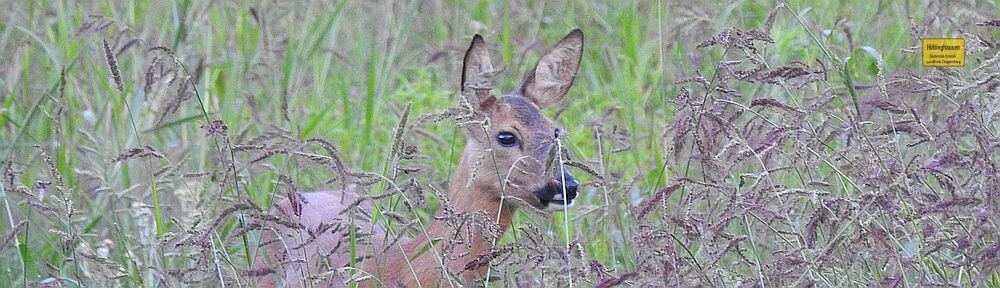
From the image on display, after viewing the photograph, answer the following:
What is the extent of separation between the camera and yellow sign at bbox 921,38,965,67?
12.7 feet

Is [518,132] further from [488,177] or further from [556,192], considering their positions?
[556,192]

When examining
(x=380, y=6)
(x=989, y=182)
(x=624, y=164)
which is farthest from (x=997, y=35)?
(x=380, y=6)

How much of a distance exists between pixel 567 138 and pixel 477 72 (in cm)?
59

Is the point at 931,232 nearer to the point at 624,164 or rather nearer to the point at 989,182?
the point at 989,182

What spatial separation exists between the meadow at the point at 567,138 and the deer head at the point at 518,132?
0.14 metres

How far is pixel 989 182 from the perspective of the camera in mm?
3066

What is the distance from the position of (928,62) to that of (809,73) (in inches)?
22.7

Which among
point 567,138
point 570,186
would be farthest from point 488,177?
point 567,138

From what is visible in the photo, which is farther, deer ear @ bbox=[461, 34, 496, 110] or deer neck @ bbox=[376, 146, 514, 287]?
deer ear @ bbox=[461, 34, 496, 110]

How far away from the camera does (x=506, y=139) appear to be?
4.73 metres

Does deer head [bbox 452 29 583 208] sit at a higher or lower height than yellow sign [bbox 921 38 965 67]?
lower

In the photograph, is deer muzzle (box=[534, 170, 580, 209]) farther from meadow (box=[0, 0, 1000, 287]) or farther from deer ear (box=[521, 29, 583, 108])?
deer ear (box=[521, 29, 583, 108])

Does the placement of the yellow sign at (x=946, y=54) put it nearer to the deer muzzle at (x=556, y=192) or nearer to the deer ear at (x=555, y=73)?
the deer muzzle at (x=556, y=192)

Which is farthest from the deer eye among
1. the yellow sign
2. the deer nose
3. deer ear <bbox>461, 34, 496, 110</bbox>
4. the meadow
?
the yellow sign
